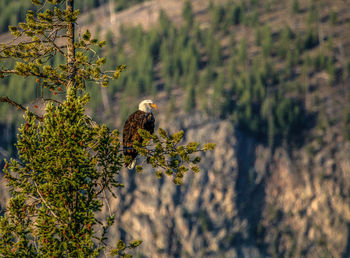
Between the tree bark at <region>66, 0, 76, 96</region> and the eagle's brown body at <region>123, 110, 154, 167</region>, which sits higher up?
the tree bark at <region>66, 0, 76, 96</region>

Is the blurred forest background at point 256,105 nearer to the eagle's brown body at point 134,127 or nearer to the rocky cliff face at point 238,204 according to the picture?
the rocky cliff face at point 238,204

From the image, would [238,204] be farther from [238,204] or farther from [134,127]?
[134,127]

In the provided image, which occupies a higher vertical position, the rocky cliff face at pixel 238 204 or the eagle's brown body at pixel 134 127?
the rocky cliff face at pixel 238 204

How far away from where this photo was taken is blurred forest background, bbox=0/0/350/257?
70.0 metres

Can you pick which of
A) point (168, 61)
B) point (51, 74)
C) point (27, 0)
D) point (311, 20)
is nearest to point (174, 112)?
point (168, 61)

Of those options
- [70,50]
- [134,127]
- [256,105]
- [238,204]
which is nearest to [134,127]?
[134,127]

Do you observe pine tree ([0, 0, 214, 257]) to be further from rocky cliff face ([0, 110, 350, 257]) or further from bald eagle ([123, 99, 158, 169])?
rocky cliff face ([0, 110, 350, 257])

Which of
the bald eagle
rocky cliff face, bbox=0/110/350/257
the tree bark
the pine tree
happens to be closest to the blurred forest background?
rocky cliff face, bbox=0/110/350/257

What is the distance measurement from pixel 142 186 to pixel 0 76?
60.2 m

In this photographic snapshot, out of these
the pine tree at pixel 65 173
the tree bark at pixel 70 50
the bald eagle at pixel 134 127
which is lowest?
the pine tree at pixel 65 173

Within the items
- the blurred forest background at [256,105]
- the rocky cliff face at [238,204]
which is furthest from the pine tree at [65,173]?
the rocky cliff face at [238,204]

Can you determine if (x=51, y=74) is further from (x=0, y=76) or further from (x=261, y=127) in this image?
(x=261, y=127)

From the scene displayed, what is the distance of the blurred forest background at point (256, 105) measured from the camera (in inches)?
2756

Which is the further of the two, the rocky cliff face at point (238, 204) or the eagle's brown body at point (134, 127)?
the rocky cliff face at point (238, 204)
